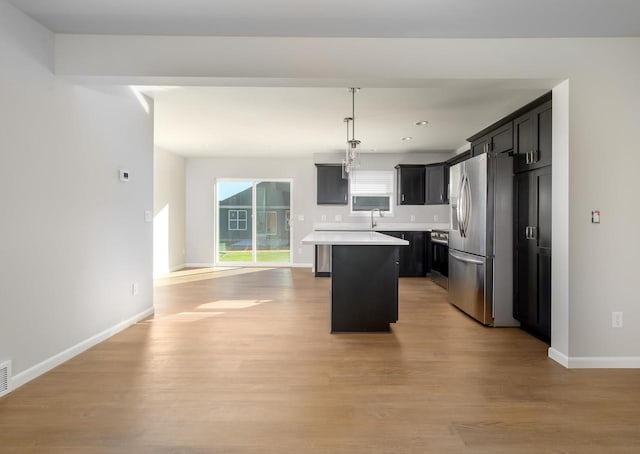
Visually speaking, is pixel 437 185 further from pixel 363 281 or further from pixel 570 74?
pixel 570 74

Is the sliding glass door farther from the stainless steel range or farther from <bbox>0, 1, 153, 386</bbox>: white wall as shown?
<bbox>0, 1, 153, 386</bbox>: white wall

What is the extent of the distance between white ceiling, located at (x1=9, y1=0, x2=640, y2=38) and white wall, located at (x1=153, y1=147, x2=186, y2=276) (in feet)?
15.3

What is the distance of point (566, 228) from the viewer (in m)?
2.81

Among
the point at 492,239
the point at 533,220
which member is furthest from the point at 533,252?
the point at 492,239

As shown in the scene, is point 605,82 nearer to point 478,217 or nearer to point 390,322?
point 478,217

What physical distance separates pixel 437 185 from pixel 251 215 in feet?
13.4

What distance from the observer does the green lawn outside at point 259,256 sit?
870 cm

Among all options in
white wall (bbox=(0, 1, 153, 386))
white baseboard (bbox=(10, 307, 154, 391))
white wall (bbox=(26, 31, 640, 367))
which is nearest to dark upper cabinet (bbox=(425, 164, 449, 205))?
white wall (bbox=(26, 31, 640, 367))

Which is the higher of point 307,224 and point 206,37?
point 206,37

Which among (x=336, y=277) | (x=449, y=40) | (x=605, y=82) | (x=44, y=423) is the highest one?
(x=449, y=40)

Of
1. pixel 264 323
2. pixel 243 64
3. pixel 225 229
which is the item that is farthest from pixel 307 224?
pixel 243 64

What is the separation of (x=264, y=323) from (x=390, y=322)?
1302mm

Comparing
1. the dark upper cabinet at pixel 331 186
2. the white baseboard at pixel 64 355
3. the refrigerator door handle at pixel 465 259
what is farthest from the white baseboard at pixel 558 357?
the dark upper cabinet at pixel 331 186

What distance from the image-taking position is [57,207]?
9.09 feet
